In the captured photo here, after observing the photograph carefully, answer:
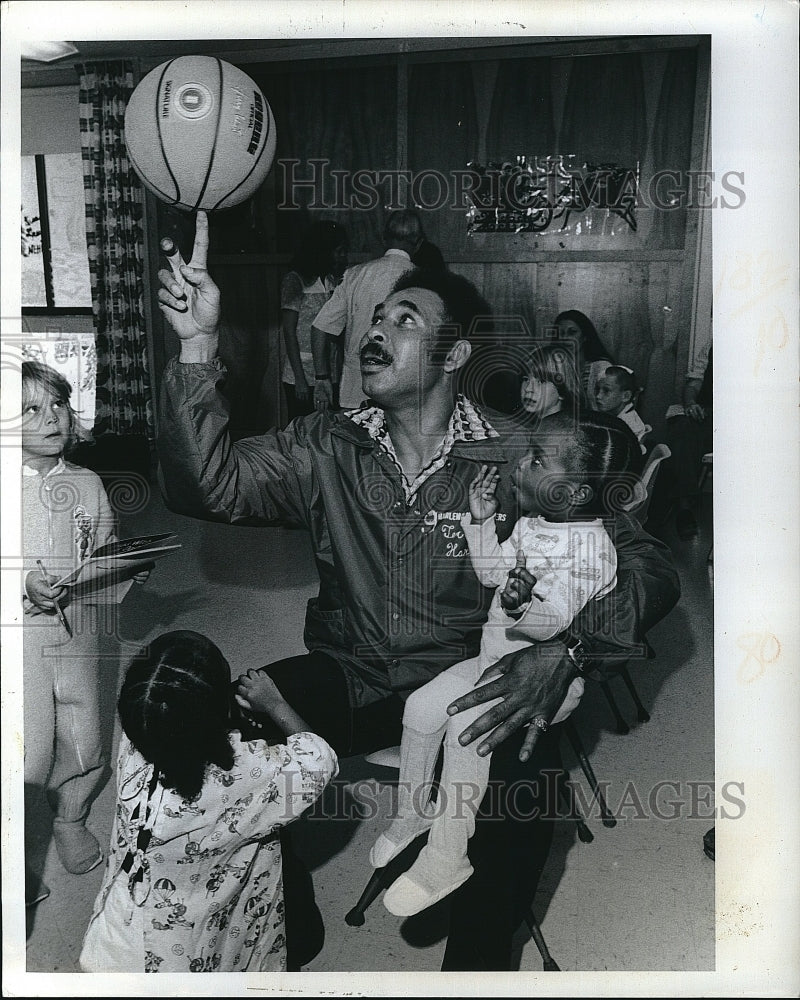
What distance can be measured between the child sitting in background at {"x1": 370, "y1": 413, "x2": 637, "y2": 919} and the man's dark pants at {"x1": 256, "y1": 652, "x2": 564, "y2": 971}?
0.03 metres

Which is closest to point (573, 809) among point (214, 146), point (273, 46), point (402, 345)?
point (402, 345)

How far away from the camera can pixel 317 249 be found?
2.02m

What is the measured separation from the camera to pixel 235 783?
197 centimetres

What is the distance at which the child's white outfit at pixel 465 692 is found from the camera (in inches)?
80.1

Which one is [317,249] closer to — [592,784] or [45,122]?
[45,122]

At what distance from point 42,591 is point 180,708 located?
0.37 m

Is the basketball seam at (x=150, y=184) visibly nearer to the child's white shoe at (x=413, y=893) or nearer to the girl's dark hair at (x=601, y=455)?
the girl's dark hair at (x=601, y=455)

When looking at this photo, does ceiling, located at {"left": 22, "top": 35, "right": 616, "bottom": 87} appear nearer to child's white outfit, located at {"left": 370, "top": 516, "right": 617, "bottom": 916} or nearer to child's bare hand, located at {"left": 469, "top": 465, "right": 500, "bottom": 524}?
child's bare hand, located at {"left": 469, "top": 465, "right": 500, "bottom": 524}

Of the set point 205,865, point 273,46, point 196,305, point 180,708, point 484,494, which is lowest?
point 205,865

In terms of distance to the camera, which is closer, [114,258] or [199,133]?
[199,133]

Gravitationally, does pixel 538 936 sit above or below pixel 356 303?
below

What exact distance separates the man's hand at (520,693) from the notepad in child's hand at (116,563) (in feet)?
2.17

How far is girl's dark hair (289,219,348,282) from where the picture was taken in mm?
2014

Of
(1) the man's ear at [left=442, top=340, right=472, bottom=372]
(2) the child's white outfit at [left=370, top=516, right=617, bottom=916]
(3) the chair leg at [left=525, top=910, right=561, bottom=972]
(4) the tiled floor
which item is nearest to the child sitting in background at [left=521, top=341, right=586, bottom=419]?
(1) the man's ear at [left=442, top=340, right=472, bottom=372]
